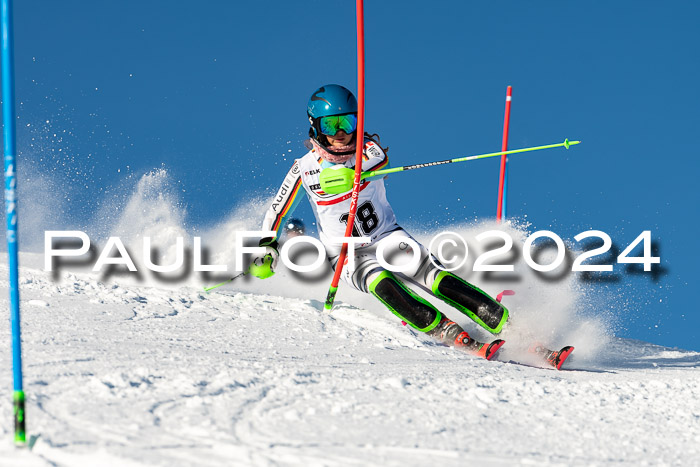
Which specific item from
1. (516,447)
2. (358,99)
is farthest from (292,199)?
(516,447)

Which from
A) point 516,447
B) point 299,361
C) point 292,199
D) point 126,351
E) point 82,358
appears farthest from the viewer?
point 292,199

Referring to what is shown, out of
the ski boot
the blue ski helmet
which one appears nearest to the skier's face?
the blue ski helmet

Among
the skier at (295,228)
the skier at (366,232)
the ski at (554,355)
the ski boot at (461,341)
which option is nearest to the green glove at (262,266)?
the skier at (366,232)

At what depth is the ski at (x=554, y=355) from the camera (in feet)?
16.6

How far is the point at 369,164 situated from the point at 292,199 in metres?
0.70

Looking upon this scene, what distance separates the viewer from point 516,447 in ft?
8.30

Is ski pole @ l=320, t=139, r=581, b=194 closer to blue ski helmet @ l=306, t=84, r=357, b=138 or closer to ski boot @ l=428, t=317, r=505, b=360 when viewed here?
blue ski helmet @ l=306, t=84, r=357, b=138

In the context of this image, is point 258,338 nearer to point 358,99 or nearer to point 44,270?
point 358,99

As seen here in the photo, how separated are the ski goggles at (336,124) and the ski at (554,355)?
7.20 ft

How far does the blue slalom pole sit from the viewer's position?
2090 millimetres

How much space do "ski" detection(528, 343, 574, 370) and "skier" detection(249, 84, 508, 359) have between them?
0.44m

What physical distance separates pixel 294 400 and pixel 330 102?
8.58 feet

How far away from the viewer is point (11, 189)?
2.18 meters

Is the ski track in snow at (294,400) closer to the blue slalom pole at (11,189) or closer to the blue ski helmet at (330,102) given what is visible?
the blue slalom pole at (11,189)
